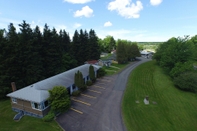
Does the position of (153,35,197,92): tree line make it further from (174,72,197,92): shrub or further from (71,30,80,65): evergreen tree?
(71,30,80,65): evergreen tree

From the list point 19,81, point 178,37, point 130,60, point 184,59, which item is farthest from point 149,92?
point 130,60

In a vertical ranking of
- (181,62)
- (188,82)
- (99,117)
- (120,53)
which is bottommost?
(99,117)

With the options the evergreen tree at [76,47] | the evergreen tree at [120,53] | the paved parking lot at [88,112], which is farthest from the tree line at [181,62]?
the evergreen tree at [76,47]

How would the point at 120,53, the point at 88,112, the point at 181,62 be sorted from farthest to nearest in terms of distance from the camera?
the point at 120,53 < the point at 181,62 < the point at 88,112

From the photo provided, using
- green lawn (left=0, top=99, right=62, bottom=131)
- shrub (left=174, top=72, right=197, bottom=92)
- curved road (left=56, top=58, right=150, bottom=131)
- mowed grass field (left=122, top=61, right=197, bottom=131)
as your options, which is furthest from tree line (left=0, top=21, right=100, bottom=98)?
shrub (left=174, top=72, right=197, bottom=92)

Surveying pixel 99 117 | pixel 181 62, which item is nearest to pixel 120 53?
pixel 181 62

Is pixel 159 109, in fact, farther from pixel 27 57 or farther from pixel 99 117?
pixel 27 57

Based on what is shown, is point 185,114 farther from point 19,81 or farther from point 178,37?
point 19,81
